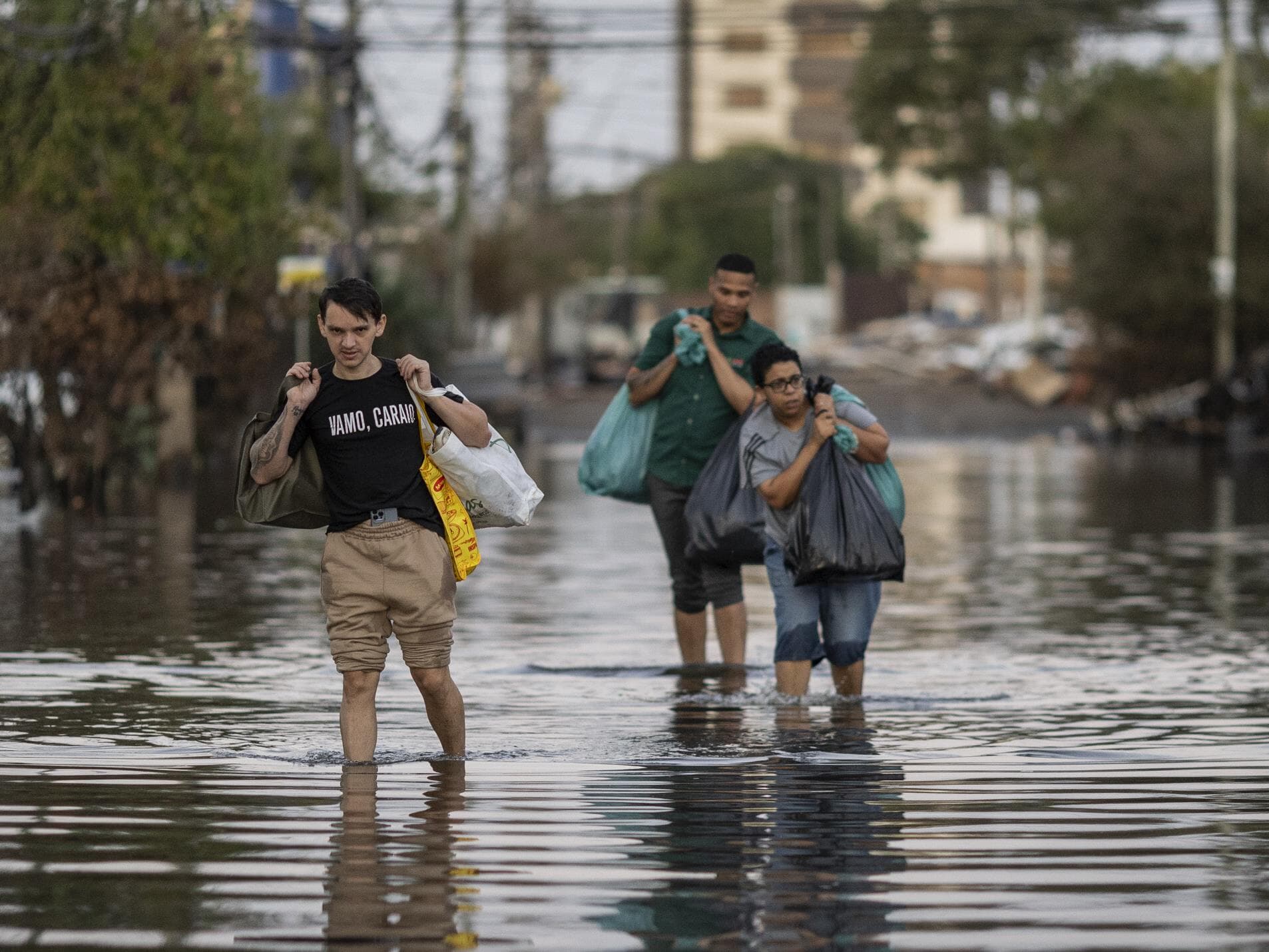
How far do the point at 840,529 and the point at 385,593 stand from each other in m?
2.59

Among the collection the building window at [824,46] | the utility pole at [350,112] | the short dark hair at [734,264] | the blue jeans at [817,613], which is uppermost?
the building window at [824,46]

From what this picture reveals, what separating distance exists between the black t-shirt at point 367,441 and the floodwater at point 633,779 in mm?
871

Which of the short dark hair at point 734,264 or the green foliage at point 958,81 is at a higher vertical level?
the green foliage at point 958,81

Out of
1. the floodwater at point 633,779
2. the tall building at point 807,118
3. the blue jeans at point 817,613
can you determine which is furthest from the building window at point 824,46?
the blue jeans at point 817,613

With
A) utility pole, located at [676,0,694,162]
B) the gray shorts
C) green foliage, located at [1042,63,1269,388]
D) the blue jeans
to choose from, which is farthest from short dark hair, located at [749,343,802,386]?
utility pole, located at [676,0,694,162]

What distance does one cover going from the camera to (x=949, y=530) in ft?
76.7

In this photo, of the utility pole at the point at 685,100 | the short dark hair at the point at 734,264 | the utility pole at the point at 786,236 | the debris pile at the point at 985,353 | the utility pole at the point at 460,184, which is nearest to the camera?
the short dark hair at the point at 734,264

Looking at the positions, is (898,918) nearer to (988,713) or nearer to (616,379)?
(988,713)

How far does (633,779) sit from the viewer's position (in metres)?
9.10

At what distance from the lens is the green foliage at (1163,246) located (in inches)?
1845

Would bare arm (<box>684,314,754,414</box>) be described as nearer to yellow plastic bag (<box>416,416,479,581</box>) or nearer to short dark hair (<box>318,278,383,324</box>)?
yellow plastic bag (<box>416,416,479,581</box>)

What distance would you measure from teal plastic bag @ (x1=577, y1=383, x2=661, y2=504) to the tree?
10.7 m

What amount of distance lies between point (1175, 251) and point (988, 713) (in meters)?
37.1

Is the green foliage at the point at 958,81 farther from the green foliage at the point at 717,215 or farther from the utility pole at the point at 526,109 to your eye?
the green foliage at the point at 717,215
